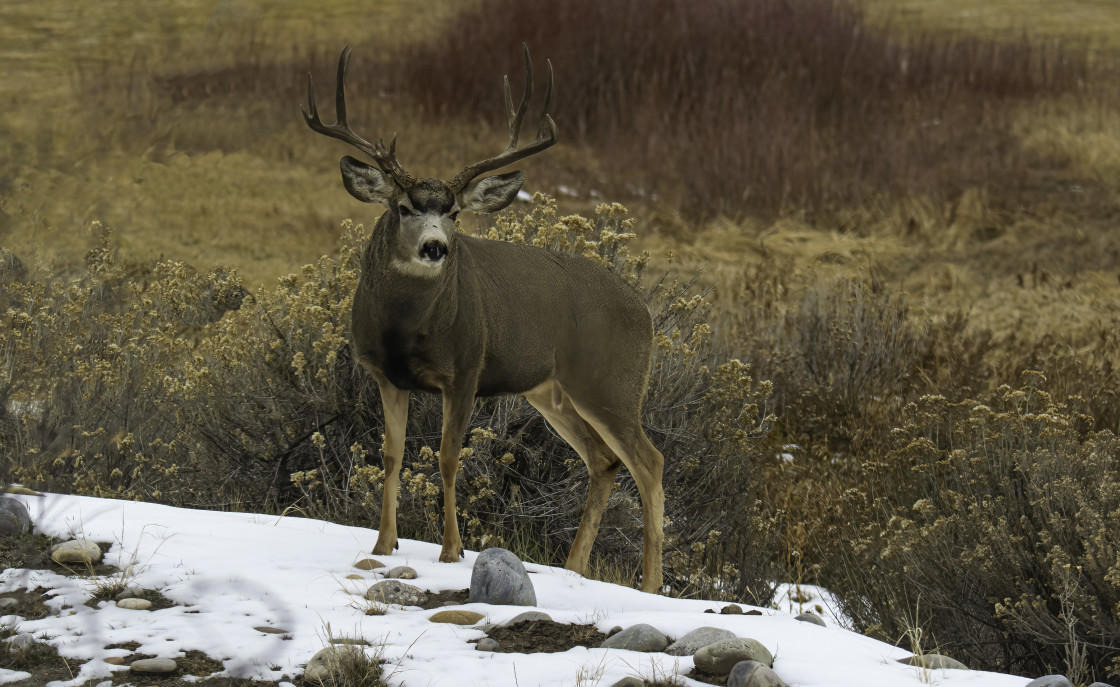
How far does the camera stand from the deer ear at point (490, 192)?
5.60 meters

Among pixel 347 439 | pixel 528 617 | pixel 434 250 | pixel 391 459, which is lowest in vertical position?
pixel 347 439

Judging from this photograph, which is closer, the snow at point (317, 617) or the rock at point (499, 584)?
the snow at point (317, 617)

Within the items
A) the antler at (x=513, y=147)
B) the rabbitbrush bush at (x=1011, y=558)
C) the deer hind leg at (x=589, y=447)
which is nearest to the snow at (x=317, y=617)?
the deer hind leg at (x=589, y=447)

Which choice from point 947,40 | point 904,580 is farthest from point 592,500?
point 947,40

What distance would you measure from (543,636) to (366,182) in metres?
2.02

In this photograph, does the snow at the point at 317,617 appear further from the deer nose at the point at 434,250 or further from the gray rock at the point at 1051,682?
the deer nose at the point at 434,250

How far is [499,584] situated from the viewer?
5.03 meters

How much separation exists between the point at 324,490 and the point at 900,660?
12.0 ft

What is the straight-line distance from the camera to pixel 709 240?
15.8m

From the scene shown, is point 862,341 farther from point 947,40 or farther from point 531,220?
point 947,40

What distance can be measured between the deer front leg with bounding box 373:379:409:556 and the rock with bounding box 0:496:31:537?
146cm

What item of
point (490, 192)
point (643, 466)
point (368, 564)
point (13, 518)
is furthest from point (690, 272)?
point (13, 518)

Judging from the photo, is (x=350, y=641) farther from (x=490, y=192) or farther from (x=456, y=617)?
(x=490, y=192)

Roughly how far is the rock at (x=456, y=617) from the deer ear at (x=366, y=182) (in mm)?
1714
